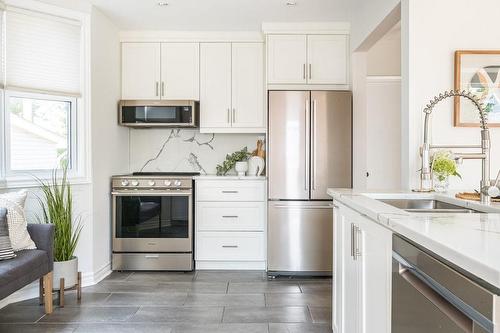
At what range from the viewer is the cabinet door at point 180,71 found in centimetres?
447

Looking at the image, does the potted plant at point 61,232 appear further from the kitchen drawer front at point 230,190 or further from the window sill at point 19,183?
the kitchen drawer front at point 230,190

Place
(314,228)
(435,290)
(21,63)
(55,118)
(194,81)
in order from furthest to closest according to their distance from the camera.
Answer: (194,81)
(314,228)
(55,118)
(21,63)
(435,290)

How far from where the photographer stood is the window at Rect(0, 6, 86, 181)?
329cm

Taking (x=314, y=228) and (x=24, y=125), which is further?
(x=314, y=228)

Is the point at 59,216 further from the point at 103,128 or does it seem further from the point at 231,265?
the point at 231,265

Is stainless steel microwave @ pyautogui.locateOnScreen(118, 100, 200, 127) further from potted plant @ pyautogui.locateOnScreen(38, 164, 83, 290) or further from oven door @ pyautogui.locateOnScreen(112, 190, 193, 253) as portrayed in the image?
potted plant @ pyautogui.locateOnScreen(38, 164, 83, 290)

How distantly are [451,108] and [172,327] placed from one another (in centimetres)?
241

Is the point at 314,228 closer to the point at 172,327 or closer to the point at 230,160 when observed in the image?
the point at 230,160

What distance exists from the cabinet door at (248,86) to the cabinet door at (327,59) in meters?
0.55

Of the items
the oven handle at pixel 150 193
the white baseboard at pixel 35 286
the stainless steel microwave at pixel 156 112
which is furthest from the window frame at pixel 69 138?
the white baseboard at pixel 35 286

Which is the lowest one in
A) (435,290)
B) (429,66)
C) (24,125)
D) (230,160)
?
(435,290)

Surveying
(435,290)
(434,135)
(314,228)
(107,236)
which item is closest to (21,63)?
(107,236)

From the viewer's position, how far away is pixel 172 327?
9.26 feet

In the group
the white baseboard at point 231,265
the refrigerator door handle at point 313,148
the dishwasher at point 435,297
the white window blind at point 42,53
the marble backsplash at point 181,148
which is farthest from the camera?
the marble backsplash at point 181,148
